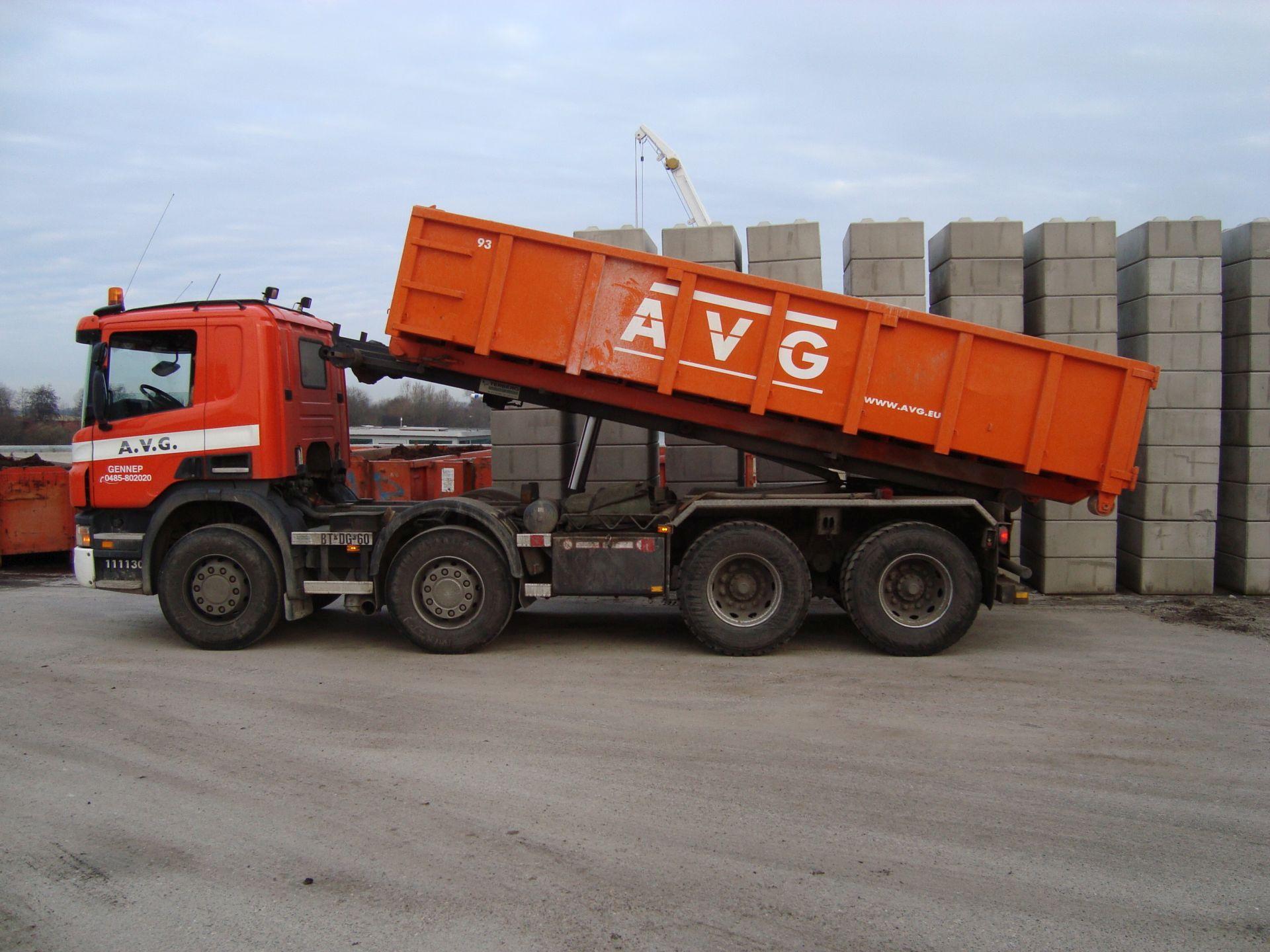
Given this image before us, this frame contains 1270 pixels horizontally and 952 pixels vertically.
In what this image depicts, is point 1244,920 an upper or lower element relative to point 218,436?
lower

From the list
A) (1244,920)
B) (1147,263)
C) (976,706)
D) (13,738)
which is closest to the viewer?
(1244,920)

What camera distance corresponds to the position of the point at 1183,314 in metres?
9.99

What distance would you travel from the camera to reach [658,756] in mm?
5238

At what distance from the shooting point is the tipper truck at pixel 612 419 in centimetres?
729

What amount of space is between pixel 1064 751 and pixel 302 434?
6497 mm

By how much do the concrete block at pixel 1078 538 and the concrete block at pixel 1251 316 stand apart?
8.51 ft

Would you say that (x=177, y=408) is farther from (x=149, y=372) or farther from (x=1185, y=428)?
(x=1185, y=428)

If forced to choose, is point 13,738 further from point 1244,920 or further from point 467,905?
point 1244,920

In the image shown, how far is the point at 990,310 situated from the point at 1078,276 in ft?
3.36

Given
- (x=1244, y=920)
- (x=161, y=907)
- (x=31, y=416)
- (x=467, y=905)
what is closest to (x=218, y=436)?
(x=161, y=907)

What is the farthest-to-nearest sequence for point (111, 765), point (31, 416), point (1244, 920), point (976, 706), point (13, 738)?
point (31, 416) < point (976, 706) < point (13, 738) < point (111, 765) < point (1244, 920)

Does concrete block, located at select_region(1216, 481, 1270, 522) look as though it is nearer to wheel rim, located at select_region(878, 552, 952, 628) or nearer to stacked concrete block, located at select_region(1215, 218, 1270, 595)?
stacked concrete block, located at select_region(1215, 218, 1270, 595)

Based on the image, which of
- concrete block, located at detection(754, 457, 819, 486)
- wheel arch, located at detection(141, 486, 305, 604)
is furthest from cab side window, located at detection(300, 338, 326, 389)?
concrete block, located at detection(754, 457, 819, 486)

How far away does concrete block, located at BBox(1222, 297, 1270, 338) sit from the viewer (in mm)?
9945
